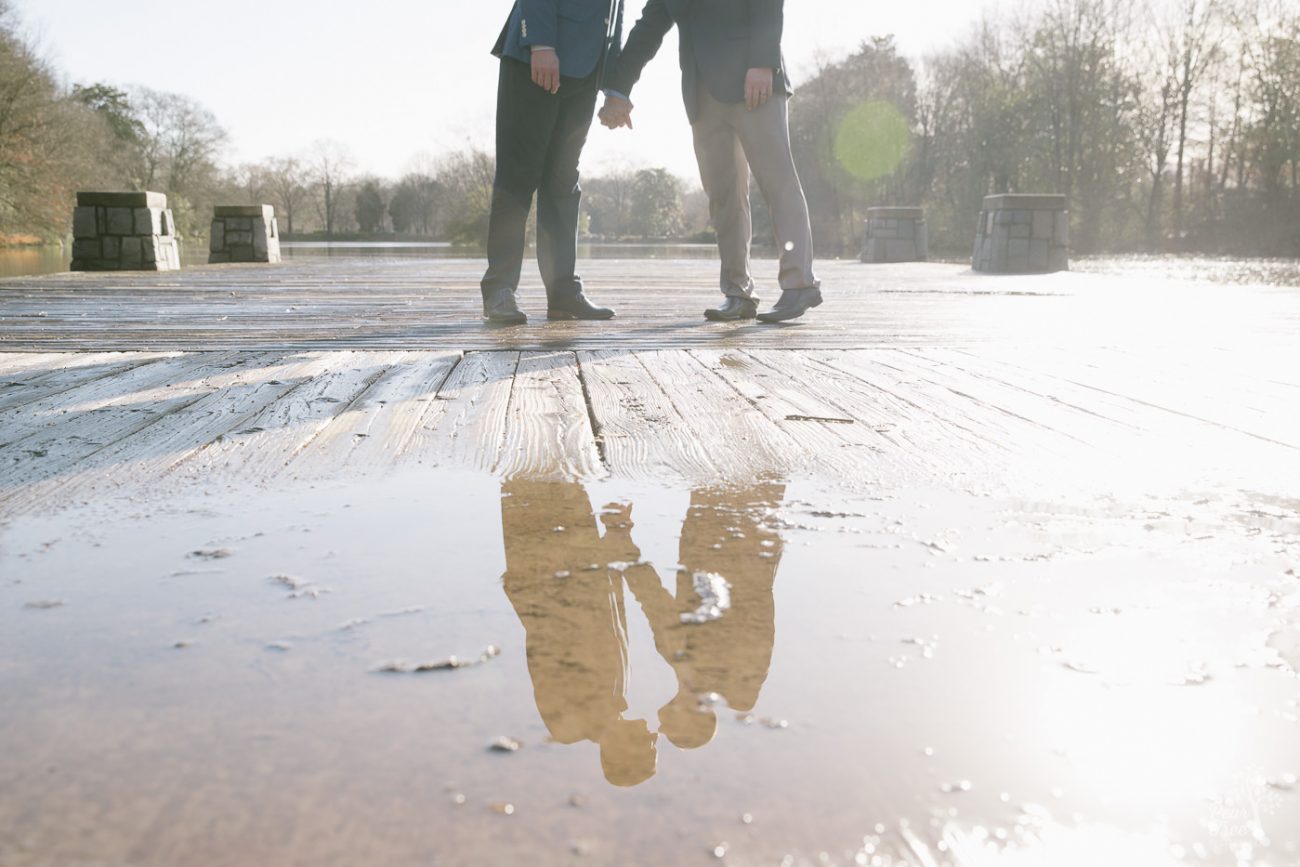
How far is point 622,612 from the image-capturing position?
972mm

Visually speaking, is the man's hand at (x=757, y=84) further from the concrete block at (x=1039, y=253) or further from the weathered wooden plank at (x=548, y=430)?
the concrete block at (x=1039, y=253)

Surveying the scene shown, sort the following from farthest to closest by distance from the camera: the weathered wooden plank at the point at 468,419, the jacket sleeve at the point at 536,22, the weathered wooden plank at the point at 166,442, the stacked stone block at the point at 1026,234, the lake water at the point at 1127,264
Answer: the stacked stone block at the point at 1026,234, the lake water at the point at 1127,264, the jacket sleeve at the point at 536,22, the weathered wooden plank at the point at 468,419, the weathered wooden plank at the point at 166,442

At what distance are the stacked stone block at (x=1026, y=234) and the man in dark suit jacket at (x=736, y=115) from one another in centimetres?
694

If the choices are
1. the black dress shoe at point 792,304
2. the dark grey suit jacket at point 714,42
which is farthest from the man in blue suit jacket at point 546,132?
the black dress shoe at point 792,304

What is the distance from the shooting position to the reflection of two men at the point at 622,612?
2.42 feet

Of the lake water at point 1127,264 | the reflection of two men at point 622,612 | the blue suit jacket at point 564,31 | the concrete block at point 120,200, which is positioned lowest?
the reflection of two men at point 622,612

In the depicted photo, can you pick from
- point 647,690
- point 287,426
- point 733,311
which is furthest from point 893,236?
point 647,690

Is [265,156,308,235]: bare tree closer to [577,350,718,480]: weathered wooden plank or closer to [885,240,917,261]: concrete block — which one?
[885,240,917,261]: concrete block

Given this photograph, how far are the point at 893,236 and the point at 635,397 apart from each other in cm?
1258

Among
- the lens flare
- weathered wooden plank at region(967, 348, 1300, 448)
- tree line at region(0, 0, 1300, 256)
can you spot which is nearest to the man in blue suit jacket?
weathered wooden plank at region(967, 348, 1300, 448)

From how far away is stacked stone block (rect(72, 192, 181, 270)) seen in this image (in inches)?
369

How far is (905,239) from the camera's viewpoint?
14.1 meters

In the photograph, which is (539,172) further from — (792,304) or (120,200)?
(120,200)

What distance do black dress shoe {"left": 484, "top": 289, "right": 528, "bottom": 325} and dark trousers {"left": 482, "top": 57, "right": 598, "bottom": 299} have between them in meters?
0.05
